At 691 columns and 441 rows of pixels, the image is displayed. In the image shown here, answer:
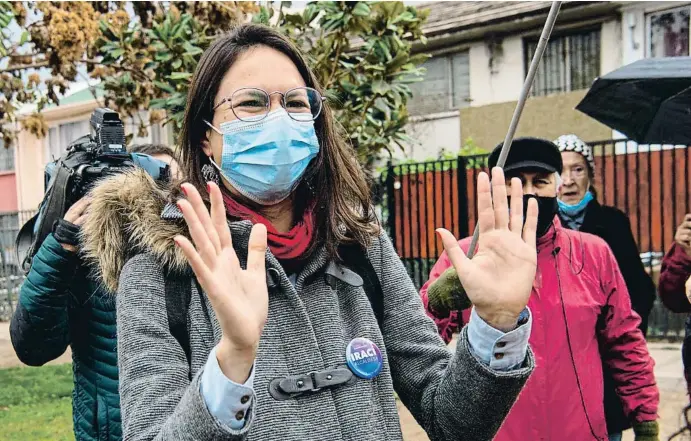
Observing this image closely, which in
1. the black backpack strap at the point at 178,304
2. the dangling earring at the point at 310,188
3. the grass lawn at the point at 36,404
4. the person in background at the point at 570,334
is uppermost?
the dangling earring at the point at 310,188

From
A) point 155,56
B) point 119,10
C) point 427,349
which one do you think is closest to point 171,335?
point 427,349

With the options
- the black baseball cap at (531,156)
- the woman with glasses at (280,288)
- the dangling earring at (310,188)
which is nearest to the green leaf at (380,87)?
the black baseball cap at (531,156)

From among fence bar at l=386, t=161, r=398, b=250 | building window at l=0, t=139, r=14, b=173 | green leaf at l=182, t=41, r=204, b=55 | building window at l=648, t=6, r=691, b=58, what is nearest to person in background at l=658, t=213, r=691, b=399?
green leaf at l=182, t=41, r=204, b=55

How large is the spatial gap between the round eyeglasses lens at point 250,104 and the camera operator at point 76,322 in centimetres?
75

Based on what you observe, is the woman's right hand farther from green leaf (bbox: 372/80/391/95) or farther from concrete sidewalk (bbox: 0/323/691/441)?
green leaf (bbox: 372/80/391/95)

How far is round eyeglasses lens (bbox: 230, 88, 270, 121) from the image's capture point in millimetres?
1817

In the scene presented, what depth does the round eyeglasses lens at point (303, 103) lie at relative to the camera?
1.87 metres

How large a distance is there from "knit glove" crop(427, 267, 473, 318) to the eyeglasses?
2.60 ft

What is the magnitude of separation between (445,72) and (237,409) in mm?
14792

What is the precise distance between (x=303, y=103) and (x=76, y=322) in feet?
4.30

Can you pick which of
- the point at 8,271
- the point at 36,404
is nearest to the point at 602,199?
the point at 36,404

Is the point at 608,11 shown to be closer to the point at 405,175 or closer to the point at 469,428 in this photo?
the point at 405,175

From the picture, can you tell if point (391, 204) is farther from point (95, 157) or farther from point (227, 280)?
point (227, 280)

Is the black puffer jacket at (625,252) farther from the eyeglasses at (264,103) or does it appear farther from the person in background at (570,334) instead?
the eyeglasses at (264,103)
